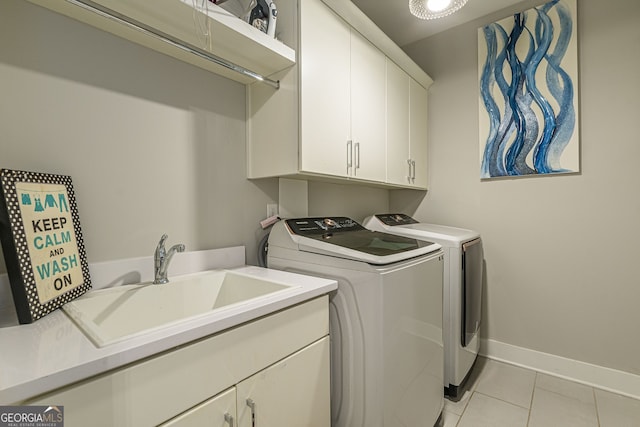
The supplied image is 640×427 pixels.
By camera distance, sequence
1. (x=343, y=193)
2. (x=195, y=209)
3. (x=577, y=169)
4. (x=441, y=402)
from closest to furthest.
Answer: (x=195, y=209)
(x=441, y=402)
(x=577, y=169)
(x=343, y=193)

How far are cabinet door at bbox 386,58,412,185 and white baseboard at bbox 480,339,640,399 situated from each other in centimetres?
151

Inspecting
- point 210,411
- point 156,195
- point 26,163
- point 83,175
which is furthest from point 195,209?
point 210,411

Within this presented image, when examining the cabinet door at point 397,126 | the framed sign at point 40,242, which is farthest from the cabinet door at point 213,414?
the cabinet door at point 397,126

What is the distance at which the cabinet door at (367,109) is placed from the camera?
1.70 metres

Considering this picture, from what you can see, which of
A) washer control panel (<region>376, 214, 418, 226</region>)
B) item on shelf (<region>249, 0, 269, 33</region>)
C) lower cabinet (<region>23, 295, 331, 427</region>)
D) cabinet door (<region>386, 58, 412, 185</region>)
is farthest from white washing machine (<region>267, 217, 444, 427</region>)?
item on shelf (<region>249, 0, 269, 33</region>)

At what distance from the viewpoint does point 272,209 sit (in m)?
1.73

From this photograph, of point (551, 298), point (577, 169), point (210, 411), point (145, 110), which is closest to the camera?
point (210, 411)

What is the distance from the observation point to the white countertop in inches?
20.2

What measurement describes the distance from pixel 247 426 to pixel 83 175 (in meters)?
1.02

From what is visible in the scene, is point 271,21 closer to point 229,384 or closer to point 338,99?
point 338,99

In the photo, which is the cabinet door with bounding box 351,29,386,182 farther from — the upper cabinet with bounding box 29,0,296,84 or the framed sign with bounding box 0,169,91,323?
the framed sign with bounding box 0,169,91,323

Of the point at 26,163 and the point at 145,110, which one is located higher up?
the point at 145,110

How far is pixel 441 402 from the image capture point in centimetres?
161

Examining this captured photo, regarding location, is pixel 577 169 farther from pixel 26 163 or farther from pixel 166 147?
pixel 26 163
